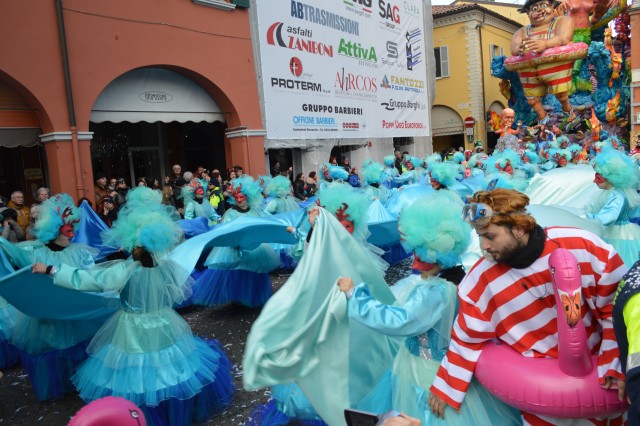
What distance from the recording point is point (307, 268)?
265cm

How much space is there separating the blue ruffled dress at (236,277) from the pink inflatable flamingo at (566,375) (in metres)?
4.28

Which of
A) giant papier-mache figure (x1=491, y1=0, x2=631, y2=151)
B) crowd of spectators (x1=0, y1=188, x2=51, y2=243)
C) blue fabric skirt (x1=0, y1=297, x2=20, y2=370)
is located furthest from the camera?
giant papier-mache figure (x1=491, y1=0, x2=631, y2=151)

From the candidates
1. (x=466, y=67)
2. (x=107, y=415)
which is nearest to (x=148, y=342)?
(x=107, y=415)

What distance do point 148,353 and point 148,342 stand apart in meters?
0.08

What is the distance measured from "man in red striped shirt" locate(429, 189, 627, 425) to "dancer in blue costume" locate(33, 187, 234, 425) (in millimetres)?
2073

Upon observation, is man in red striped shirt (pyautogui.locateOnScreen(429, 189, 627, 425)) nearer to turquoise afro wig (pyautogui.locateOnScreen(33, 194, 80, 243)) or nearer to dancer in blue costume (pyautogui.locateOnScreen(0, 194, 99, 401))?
dancer in blue costume (pyautogui.locateOnScreen(0, 194, 99, 401))

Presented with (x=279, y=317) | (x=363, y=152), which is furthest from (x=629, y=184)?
(x=363, y=152)

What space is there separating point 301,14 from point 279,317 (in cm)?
1317

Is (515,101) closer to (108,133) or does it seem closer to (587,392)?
(108,133)

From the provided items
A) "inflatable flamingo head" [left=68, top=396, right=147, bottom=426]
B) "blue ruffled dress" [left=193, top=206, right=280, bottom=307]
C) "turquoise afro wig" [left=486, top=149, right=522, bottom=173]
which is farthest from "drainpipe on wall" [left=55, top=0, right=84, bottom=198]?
"inflatable flamingo head" [left=68, top=396, right=147, bottom=426]

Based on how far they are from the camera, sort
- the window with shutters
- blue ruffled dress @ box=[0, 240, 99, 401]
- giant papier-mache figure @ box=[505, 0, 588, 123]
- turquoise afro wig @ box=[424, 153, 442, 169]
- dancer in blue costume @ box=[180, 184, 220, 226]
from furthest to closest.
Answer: the window with shutters, giant papier-mache figure @ box=[505, 0, 588, 123], dancer in blue costume @ box=[180, 184, 220, 226], turquoise afro wig @ box=[424, 153, 442, 169], blue ruffled dress @ box=[0, 240, 99, 401]

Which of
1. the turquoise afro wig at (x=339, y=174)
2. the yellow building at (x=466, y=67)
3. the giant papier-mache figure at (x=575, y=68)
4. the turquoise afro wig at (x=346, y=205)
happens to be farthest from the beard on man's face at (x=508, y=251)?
the yellow building at (x=466, y=67)

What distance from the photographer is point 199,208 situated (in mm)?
8086

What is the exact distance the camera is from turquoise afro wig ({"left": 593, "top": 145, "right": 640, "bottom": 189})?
15.8 feet
